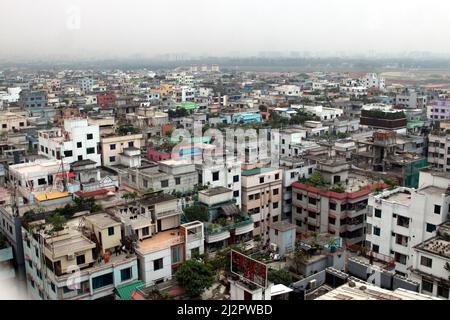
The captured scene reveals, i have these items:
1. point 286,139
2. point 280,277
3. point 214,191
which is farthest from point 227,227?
point 286,139

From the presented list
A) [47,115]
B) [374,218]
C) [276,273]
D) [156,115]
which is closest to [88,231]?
[276,273]

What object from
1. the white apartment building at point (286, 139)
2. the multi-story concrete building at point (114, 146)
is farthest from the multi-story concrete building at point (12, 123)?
the white apartment building at point (286, 139)

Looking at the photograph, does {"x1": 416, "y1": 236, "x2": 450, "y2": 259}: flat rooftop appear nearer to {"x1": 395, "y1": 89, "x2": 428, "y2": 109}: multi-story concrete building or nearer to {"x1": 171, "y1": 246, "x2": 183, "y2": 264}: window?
{"x1": 171, "y1": 246, "x2": 183, "y2": 264}: window

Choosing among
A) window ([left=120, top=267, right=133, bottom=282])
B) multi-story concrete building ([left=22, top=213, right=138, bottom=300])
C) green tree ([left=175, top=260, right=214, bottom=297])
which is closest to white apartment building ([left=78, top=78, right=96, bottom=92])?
multi-story concrete building ([left=22, top=213, right=138, bottom=300])

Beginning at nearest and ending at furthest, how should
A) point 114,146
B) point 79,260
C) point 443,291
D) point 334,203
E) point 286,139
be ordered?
point 443,291 < point 79,260 < point 334,203 < point 114,146 < point 286,139

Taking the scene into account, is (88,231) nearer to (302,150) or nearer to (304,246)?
(304,246)

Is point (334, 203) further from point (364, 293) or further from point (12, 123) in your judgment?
point (12, 123)
